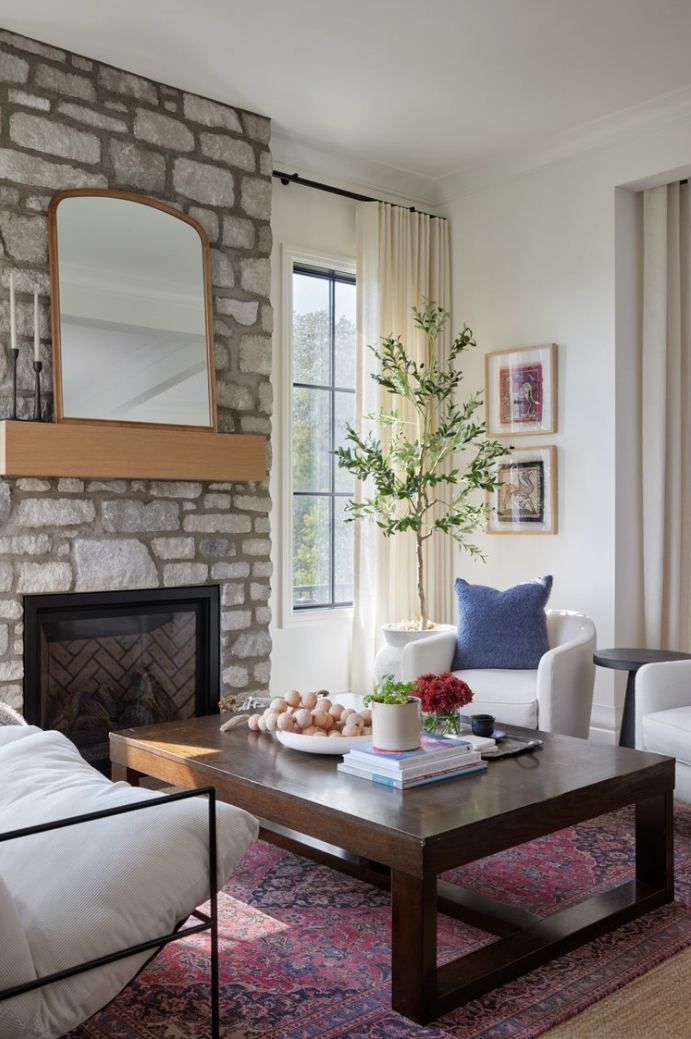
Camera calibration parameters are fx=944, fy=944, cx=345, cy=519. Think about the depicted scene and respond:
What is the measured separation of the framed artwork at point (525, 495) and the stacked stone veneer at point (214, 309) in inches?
56.8

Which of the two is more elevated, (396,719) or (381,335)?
(381,335)

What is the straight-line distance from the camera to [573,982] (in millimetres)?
2129

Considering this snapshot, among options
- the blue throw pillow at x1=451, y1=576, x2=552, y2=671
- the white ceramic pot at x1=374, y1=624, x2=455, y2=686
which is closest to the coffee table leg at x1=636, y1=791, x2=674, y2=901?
the blue throw pillow at x1=451, y1=576, x2=552, y2=671

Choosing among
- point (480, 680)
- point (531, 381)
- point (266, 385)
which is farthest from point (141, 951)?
point (531, 381)

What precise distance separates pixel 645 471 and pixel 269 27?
2.71m

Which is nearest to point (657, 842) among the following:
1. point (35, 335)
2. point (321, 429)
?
point (35, 335)

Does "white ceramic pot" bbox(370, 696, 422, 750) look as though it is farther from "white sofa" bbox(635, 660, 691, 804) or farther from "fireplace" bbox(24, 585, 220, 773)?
"fireplace" bbox(24, 585, 220, 773)

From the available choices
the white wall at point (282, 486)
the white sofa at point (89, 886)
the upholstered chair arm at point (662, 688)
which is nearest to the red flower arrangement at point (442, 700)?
the white sofa at point (89, 886)

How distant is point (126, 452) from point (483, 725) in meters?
1.90

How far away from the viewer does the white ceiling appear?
11.9 ft

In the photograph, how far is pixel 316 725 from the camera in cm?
269

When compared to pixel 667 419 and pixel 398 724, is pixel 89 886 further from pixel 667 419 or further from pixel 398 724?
pixel 667 419

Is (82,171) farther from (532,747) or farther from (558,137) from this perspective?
(532,747)

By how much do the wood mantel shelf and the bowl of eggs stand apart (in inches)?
56.9
